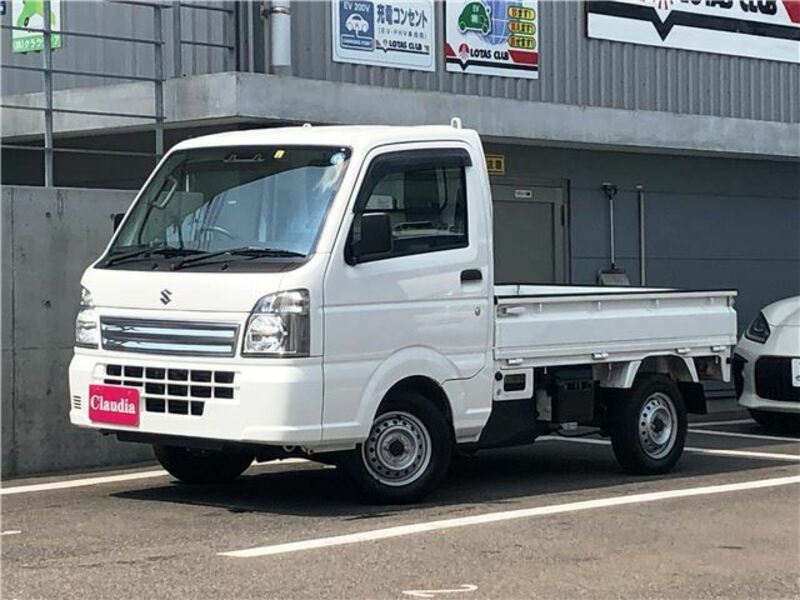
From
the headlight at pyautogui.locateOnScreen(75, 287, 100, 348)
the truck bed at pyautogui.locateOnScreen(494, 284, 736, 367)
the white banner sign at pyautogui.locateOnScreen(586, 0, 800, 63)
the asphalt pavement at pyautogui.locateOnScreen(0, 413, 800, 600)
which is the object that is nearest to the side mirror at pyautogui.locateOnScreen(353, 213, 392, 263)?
the truck bed at pyautogui.locateOnScreen(494, 284, 736, 367)

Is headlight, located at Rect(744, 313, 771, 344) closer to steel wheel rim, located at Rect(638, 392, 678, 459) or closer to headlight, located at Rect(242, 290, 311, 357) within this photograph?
steel wheel rim, located at Rect(638, 392, 678, 459)

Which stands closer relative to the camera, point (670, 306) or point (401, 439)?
point (401, 439)

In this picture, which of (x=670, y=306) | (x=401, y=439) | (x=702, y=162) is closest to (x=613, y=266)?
(x=702, y=162)

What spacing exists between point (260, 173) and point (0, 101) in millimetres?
6271

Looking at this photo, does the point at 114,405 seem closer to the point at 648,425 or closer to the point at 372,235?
the point at 372,235

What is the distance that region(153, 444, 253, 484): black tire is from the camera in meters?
10.4

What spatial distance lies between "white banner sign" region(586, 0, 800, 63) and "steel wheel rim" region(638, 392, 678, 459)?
21.5 ft

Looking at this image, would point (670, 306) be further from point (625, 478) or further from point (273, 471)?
point (273, 471)

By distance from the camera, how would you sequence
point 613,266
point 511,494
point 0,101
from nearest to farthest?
1. point 511,494
2. point 0,101
3. point 613,266

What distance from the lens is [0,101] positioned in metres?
15.0

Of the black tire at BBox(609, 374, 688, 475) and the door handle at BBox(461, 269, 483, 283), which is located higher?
the door handle at BBox(461, 269, 483, 283)

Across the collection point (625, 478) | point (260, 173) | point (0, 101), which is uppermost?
point (0, 101)

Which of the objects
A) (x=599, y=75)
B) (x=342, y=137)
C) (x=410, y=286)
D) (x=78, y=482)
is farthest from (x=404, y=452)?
(x=599, y=75)

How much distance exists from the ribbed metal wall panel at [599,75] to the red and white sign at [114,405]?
5.23 m
